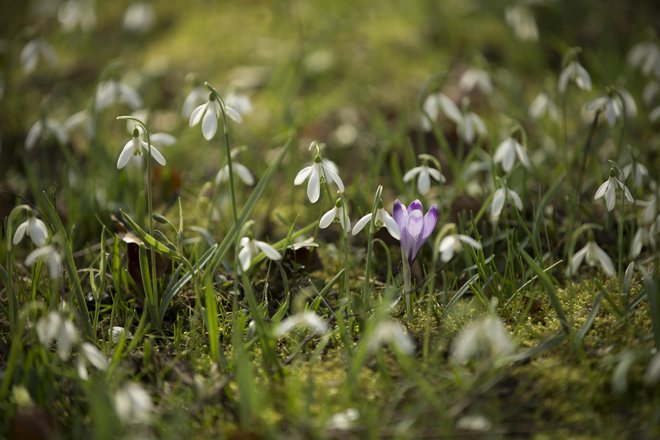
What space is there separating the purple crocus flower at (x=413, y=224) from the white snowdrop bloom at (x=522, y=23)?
4.98ft

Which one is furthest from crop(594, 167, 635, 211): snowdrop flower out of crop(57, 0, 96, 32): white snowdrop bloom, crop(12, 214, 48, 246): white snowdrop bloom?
crop(57, 0, 96, 32): white snowdrop bloom

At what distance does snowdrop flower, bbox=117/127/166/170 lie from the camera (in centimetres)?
166

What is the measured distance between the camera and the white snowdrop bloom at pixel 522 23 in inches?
116

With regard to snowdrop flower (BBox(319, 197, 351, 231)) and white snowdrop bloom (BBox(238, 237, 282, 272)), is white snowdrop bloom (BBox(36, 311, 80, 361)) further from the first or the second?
snowdrop flower (BBox(319, 197, 351, 231))

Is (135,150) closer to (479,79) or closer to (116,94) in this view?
(116,94)

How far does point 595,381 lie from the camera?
1.39 metres

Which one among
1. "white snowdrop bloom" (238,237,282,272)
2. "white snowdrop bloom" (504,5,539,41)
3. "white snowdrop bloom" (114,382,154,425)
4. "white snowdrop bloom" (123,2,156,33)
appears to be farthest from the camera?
"white snowdrop bloom" (123,2,156,33)

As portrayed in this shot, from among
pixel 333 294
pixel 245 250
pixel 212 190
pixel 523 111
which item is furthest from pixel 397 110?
pixel 245 250

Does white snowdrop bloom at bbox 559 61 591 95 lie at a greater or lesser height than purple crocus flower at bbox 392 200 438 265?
greater

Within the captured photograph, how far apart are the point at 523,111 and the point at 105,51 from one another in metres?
2.15

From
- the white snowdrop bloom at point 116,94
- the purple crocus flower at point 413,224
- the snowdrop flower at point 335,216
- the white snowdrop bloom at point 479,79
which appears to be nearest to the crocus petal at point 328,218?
the snowdrop flower at point 335,216

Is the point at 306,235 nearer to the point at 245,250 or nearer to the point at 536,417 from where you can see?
the point at 245,250

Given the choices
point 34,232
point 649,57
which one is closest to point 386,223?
point 34,232

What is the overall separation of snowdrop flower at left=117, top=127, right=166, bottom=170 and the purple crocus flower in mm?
566
